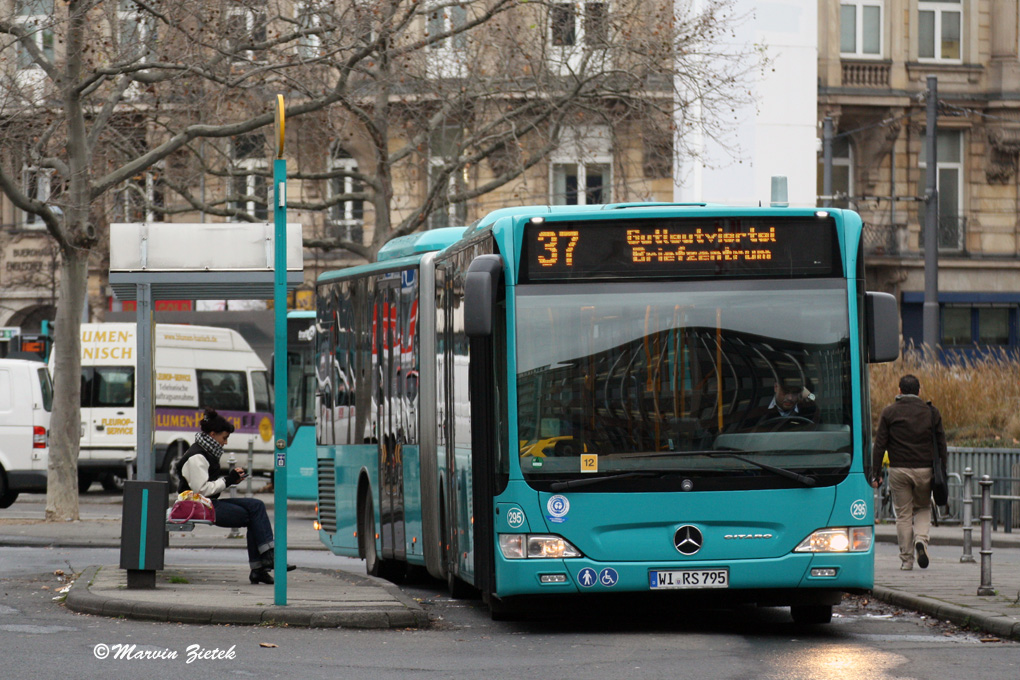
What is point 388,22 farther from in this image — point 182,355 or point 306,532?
point 182,355

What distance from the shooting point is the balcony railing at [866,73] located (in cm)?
4050

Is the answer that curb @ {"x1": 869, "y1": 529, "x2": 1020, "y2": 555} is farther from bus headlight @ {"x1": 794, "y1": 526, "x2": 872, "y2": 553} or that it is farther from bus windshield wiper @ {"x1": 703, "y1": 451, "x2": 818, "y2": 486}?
bus windshield wiper @ {"x1": 703, "y1": 451, "x2": 818, "y2": 486}

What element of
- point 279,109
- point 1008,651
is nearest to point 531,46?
point 279,109

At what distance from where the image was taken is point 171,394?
28641 mm

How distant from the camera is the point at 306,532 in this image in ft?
71.6

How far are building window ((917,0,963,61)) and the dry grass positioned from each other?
1906cm

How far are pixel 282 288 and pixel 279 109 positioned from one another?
44.6 inches

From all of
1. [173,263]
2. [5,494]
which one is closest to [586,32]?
[5,494]

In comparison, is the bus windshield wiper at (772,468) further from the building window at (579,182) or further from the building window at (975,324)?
the building window at (975,324)

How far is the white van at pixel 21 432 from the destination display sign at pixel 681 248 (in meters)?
16.6

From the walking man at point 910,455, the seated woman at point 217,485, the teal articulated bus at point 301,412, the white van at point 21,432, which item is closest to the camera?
the seated woman at point 217,485

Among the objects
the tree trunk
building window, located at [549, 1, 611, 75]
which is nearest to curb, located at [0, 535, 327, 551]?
the tree trunk

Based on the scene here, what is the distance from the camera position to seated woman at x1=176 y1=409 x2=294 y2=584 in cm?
1260

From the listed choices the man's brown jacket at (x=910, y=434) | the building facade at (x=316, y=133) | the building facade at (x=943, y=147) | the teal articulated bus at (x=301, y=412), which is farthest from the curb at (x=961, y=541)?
the building facade at (x=943, y=147)
